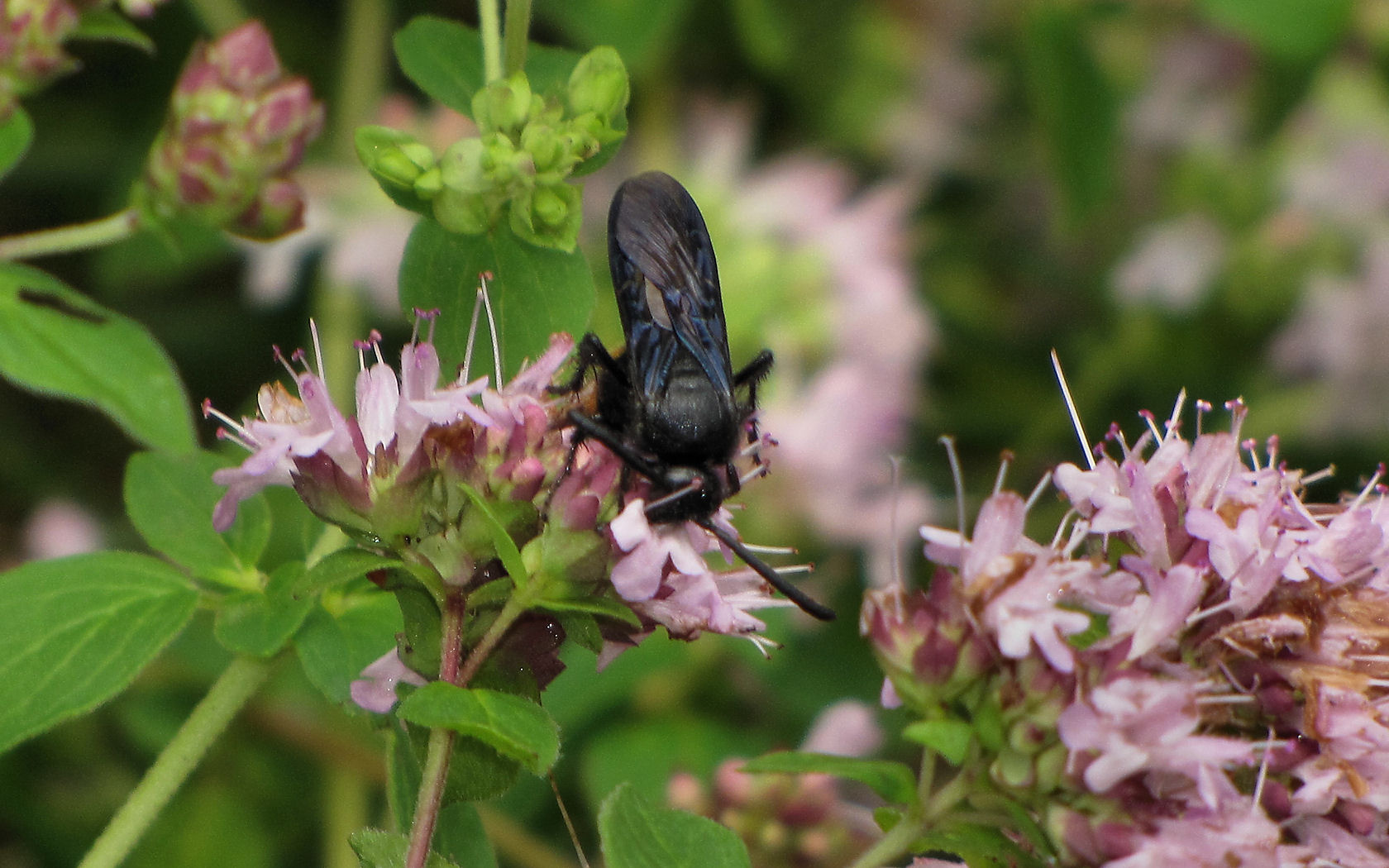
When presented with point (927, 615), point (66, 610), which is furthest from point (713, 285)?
point (66, 610)

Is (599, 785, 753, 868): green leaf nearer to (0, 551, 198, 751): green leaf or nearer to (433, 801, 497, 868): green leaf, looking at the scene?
(433, 801, 497, 868): green leaf

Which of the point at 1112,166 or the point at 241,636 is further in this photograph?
the point at 1112,166

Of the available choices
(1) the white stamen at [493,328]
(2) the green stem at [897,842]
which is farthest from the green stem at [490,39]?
(2) the green stem at [897,842]

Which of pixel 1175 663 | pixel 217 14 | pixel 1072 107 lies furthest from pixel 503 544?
pixel 1072 107

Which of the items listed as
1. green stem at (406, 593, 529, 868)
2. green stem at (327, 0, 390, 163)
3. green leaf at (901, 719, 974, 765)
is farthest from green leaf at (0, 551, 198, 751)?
green stem at (327, 0, 390, 163)

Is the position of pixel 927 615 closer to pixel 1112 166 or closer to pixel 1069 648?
pixel 1069 648

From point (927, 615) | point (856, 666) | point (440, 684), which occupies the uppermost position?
point (927, 615)

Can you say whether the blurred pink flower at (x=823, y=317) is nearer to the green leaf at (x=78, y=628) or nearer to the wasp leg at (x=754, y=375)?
the wasp leg at (x=754, y=375)
